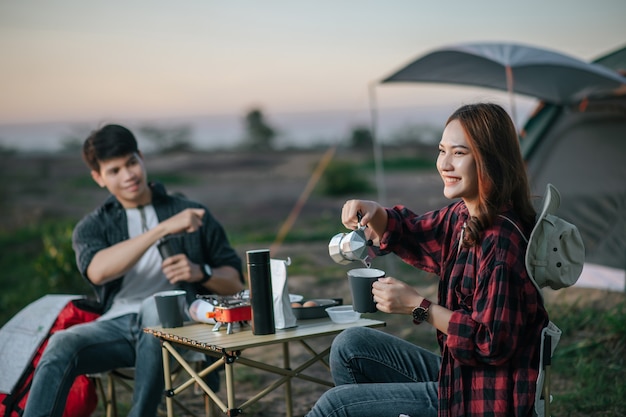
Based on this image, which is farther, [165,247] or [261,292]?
[165,247]

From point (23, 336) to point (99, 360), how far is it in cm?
35

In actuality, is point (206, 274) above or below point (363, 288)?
below

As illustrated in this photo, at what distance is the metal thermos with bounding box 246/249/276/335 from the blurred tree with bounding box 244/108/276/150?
775cm

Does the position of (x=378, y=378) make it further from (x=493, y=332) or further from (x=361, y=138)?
(x=361, y=138)

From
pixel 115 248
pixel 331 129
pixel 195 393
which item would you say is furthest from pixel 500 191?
pixel 331 129

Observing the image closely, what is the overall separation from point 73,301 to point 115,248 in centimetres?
29

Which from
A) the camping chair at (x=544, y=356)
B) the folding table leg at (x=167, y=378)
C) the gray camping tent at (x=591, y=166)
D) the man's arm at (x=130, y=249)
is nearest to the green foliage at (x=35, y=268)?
the man's arm at (x=130, y=249)

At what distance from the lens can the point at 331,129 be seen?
10.1 meters

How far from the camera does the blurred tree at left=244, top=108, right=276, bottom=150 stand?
990cm

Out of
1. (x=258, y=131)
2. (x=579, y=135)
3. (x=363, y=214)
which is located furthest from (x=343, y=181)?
(x=363, y=214)

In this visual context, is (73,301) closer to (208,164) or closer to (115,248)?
(115,248)

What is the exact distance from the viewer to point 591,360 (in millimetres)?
3678

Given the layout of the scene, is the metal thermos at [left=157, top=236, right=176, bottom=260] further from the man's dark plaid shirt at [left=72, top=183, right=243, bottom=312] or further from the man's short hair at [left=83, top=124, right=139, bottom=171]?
the man's short hair at [left=83, top=124, right=139, bottom=171]

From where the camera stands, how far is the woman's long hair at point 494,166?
1.72 meters
